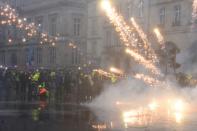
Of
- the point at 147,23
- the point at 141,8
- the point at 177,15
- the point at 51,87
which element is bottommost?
the point at 51,87

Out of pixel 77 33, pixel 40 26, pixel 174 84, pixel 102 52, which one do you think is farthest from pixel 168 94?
pixel 40 26

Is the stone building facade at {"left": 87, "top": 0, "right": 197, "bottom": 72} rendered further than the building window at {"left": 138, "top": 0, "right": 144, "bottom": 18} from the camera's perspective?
No

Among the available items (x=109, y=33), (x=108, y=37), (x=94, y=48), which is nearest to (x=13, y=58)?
(x=94, y=48)

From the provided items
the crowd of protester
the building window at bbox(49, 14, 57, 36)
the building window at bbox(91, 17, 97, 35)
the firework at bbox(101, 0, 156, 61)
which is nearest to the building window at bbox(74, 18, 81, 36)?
the building window at bbox(49, 14, 57, 36)

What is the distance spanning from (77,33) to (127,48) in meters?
14.9

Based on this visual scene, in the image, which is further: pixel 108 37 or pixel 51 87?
pixel 108 37

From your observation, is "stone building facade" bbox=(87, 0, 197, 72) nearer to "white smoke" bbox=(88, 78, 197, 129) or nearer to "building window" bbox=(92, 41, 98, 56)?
"building window" bbox=(92, 41, 98, 56)

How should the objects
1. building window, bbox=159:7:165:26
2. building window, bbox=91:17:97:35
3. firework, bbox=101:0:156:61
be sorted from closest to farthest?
firework, bbox=101:0:156:61, building window, bbox=159:7:165:26, building window, bbox=91:17:97:35

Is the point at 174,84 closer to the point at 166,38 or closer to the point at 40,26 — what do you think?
the point at 166,38

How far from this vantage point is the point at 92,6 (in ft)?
185

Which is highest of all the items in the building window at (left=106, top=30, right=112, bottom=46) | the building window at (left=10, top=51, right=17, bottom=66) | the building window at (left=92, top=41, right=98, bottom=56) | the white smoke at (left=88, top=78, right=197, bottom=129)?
the building window at (left=106, top=30, right=112, bottom=46)

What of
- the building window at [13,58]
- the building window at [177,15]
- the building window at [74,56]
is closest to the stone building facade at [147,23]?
the building window at [177,15]

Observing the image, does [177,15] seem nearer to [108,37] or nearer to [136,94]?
[108,37]

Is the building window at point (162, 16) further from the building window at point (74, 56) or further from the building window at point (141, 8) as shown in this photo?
the building window at point (74, 56)
